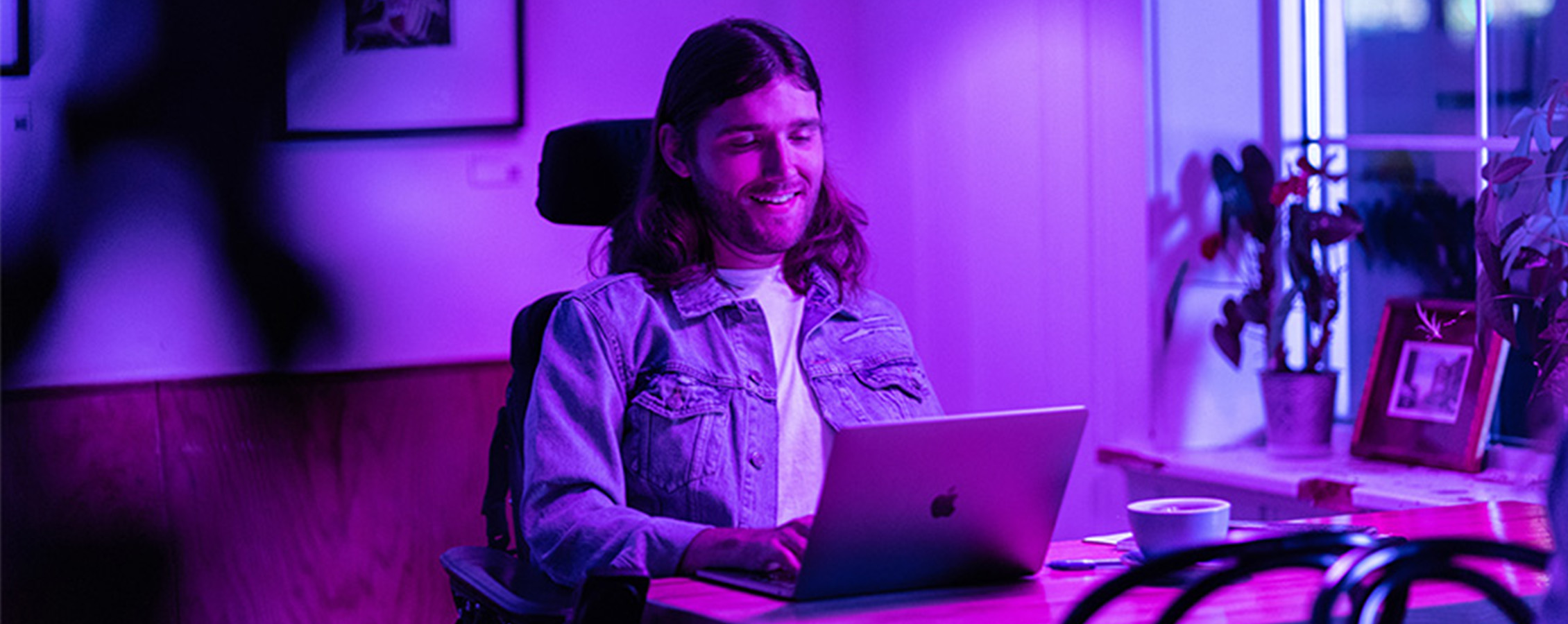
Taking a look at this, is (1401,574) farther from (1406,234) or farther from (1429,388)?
(1406,234)

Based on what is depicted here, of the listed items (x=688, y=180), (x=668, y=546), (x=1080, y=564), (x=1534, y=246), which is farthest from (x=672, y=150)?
(x=1534, y=246)

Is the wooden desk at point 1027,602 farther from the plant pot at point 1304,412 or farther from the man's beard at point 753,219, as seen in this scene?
the plant pot at point 1304,412

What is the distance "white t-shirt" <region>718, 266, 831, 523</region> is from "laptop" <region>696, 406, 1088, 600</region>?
442 millimetres

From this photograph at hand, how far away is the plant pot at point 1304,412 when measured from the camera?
2801 mm

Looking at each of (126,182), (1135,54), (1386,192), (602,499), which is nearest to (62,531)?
(126,182)

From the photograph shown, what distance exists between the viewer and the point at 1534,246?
2.23 metres

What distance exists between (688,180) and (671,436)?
14.5 inches

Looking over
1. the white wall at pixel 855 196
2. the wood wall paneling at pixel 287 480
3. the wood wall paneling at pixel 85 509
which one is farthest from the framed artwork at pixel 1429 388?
the wood wall paneling at pixel 85 509

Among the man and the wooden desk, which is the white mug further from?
the man

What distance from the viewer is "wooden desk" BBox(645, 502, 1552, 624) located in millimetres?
1375

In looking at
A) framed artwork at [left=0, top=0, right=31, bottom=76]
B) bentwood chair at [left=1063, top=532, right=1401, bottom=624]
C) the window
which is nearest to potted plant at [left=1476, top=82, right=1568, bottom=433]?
the window

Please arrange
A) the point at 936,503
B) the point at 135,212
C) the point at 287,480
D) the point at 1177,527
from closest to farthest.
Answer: the point at 936,503
the point at 1177,527
the point at 135,212
the point at 287,480

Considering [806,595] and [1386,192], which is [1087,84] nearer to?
[1386,192]

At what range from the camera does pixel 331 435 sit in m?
3.08
